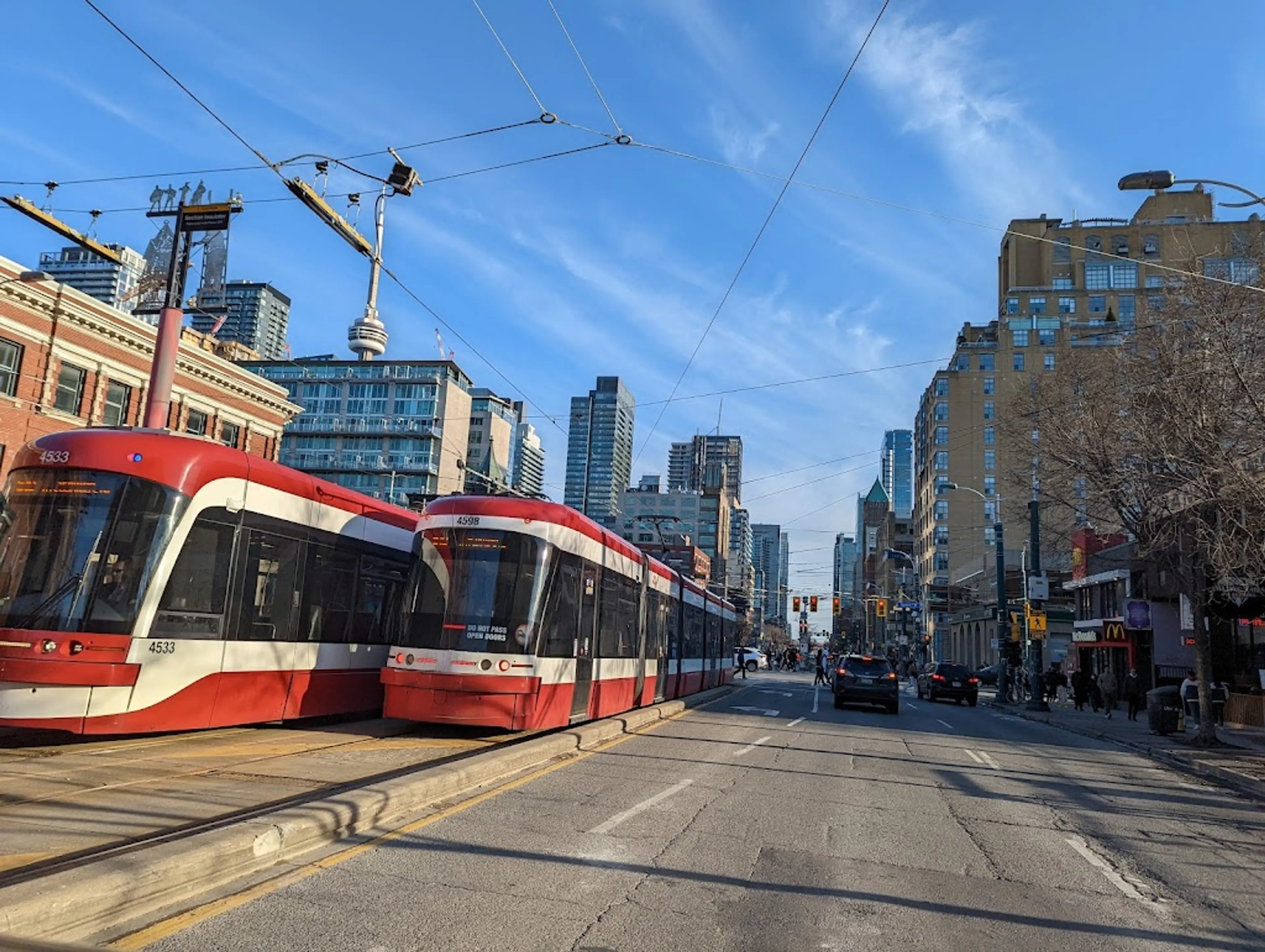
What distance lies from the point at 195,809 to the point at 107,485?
15.8 feet

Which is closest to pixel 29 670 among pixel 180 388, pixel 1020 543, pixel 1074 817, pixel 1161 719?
pixel 1074 817

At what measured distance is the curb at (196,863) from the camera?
4461 millimetres

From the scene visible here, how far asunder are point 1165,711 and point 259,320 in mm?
119619

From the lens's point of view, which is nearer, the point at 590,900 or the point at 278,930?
the point at 278,930

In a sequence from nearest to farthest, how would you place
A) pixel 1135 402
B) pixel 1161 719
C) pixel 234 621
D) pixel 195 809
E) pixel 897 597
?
pixel 195 809 < pixel 234 621 < pixel 1135 402 < pixel 1161 719 < pixel 897 597

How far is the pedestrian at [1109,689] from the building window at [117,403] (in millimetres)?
39847

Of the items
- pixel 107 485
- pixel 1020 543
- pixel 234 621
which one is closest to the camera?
pixel 107 485

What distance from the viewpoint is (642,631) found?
18688mm

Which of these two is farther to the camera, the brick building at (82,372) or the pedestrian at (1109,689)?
the brick building at (82,372)

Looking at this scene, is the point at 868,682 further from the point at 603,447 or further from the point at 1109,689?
the point at 603,447

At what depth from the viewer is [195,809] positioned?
6.91 metres

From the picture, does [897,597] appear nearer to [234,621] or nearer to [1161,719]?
[1161,719]

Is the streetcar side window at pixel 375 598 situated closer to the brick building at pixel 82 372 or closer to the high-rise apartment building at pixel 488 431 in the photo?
the brick building at pixel 82 372

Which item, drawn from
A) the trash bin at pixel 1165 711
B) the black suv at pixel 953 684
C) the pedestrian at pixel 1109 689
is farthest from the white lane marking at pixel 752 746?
the black suv at pixel 953 684
